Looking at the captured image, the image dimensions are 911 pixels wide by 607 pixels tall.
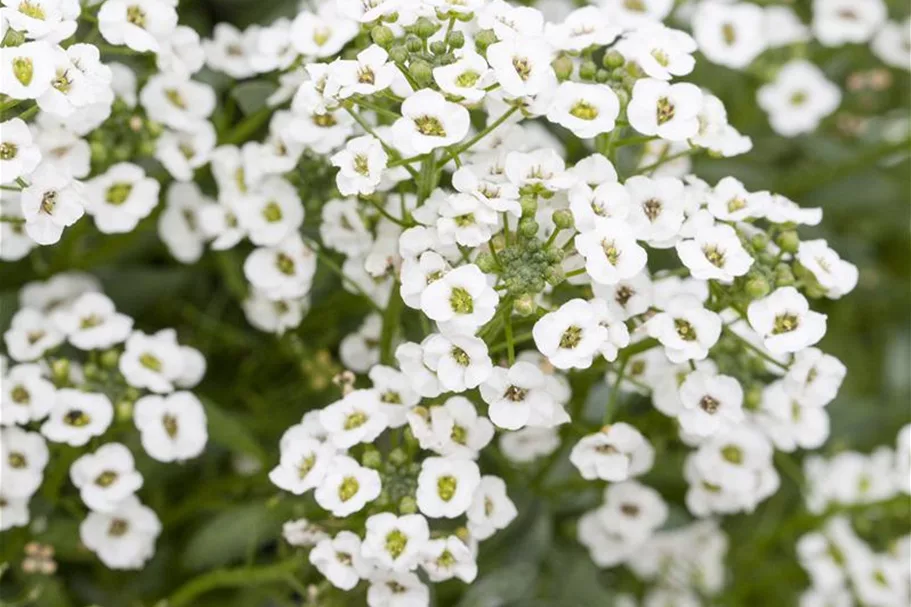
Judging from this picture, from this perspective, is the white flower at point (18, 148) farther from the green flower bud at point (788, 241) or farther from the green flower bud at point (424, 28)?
the green flower bud at point (788, 241)

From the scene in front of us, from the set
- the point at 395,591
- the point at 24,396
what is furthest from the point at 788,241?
the point at 24,396

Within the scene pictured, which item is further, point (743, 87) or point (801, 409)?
point (743, 87)

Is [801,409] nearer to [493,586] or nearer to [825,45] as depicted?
[493,586]

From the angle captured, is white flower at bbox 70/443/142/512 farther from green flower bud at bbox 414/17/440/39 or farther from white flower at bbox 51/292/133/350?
green flower bud at bbox 414/17/440/39

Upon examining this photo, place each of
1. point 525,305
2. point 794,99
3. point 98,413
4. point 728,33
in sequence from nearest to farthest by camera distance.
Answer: point 525,305
point 98,413
point 728,33
point 794,99

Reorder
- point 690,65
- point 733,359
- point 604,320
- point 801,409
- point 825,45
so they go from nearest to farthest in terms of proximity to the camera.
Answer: point 604,320, point 690,65, point 733,359, point 801,409, point 825,45

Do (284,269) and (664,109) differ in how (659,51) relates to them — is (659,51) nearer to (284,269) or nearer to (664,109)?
(664,109)

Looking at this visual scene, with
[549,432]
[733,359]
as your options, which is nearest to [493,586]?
[549,432]
